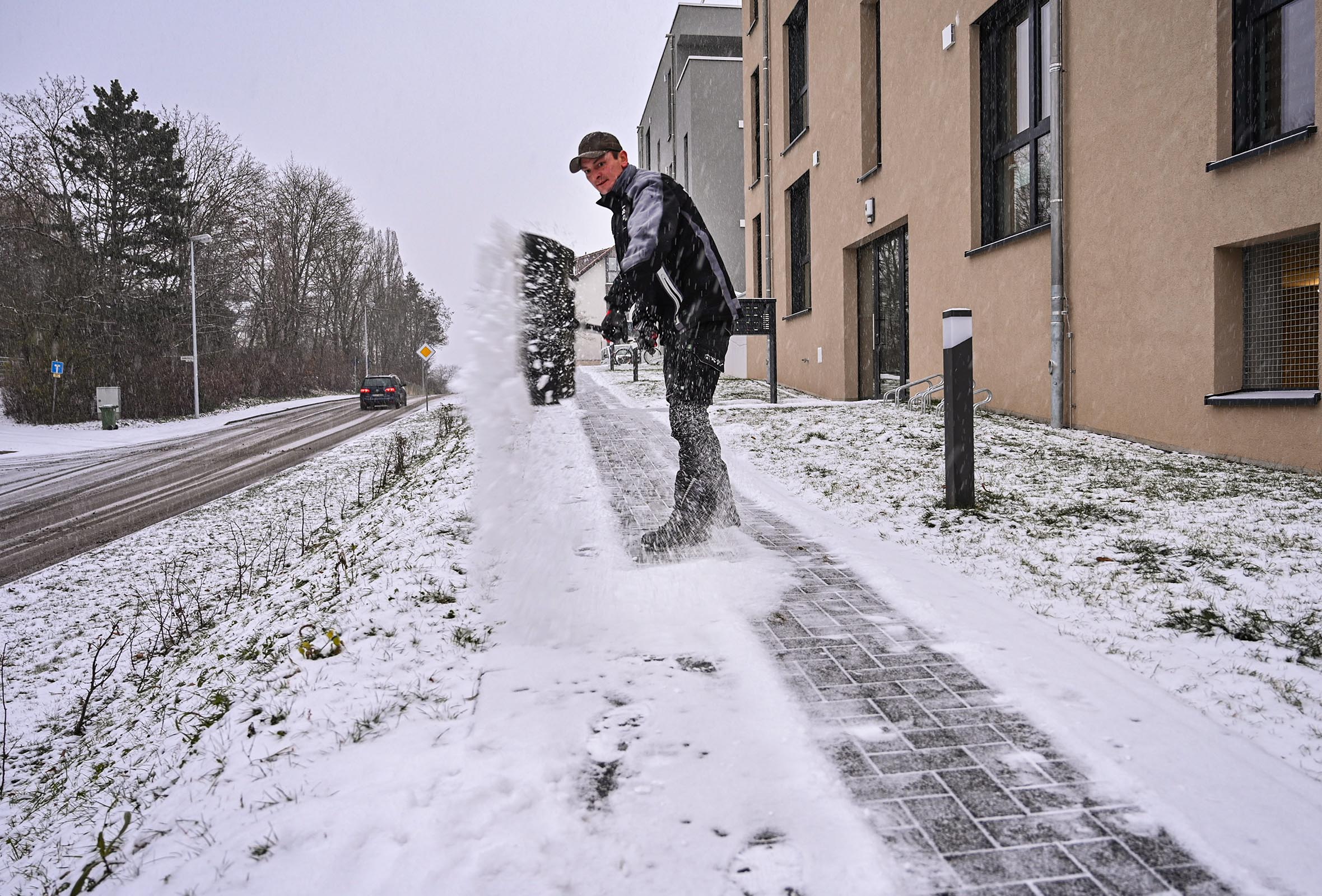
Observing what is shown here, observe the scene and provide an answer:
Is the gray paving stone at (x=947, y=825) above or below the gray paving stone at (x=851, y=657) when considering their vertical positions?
below

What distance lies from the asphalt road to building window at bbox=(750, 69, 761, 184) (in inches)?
487

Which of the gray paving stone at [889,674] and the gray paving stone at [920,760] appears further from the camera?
the gray paving stone at [889,674]

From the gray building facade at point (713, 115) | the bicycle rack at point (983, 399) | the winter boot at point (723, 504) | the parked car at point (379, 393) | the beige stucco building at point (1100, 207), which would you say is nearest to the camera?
the winter boot at point (723, 504)

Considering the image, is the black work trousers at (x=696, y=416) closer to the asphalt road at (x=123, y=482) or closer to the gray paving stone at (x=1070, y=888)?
the gray paving stone at (x=1070, y=888)

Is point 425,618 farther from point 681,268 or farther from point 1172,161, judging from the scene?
point 1172,161

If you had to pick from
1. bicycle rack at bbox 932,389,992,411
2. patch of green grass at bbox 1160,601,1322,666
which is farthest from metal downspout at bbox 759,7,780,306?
patch of green grass at bbox 1160,601,1322,666

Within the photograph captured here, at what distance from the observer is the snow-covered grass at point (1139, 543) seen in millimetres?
2785

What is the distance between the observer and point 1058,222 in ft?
27.4

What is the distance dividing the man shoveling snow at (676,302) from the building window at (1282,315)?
4.54 m

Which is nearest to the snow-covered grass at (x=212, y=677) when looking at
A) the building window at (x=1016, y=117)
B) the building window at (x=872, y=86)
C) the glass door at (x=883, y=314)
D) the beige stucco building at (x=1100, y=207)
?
the beige stucco building at (x=1100, y=207)

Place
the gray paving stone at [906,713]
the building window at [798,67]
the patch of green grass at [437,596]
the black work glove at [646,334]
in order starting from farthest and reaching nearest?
the building window at [798,67]
the black work glove at [646,334]
the patch of green grass at [437,596]
the gray paving stone at [906,713]

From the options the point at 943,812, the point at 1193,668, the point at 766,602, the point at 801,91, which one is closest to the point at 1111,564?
the point at 1193,668

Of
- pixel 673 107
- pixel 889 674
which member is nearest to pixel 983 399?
pixel 889 674

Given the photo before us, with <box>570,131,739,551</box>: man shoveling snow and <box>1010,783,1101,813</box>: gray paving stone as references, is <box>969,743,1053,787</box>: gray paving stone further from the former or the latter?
<box>570,131,739,551</box>: man shoveling snow
